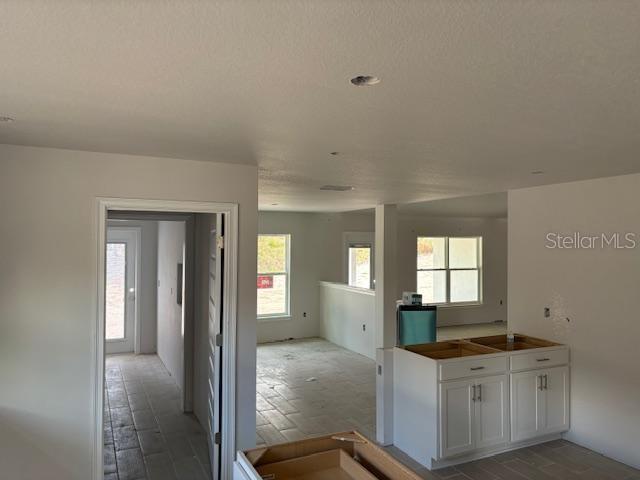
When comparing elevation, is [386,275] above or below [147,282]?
above

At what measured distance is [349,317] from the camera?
27.3 ft

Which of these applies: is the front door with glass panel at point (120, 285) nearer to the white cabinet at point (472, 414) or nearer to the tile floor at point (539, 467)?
the tile floor at point (539, 467)

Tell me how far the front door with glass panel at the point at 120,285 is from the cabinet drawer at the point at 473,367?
18.1 feet

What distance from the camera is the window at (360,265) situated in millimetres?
9711

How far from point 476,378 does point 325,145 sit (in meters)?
2.30

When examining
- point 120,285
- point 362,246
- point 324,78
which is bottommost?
point 120,285

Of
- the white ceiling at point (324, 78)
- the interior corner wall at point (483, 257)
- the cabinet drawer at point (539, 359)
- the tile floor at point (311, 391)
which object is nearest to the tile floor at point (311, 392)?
the tile floor at point (311, 391)

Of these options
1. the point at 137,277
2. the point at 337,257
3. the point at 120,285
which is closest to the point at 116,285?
the point at 120,285

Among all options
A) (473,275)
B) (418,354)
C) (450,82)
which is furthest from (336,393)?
(473,275)

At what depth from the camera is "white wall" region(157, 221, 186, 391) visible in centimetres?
564

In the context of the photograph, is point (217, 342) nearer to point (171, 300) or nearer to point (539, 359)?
point (539, 359)

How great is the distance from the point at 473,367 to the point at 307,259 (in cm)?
554

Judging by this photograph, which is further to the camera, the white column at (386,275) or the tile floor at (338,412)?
the white column at (386,275)

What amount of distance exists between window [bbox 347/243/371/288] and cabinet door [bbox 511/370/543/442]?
5709mm
